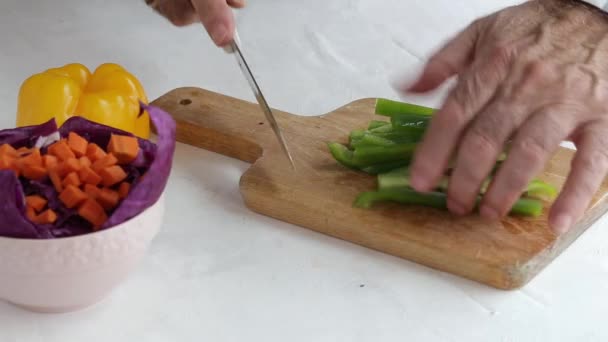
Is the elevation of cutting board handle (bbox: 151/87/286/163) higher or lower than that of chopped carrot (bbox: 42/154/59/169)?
lower

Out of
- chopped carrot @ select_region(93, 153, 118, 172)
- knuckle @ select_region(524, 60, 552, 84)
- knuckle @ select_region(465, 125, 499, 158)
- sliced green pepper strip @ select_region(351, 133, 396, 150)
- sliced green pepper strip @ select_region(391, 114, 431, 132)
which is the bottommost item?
sliced green pepper strip @ select_region(351, 133, 396, 150)

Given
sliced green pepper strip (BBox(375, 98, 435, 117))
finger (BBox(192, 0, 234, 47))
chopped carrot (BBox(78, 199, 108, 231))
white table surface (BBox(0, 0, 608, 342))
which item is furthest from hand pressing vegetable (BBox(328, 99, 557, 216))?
chopped carrot (BBox(78, 199, 108, 231))

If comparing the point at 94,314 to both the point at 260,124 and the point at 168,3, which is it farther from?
the point at 168,3

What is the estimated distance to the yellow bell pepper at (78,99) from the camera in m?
1.58

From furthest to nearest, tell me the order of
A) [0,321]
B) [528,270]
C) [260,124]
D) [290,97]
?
[290,97]
[260,124]
[528,270]
[0,321]

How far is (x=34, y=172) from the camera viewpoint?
1164mm

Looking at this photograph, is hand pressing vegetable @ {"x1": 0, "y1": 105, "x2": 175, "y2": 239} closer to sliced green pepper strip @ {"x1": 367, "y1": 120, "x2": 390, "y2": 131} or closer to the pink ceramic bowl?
the pink ceramic bowl

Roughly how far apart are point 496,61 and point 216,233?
0.60m

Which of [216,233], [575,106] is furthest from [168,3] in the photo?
[575,106]

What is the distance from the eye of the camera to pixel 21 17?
2379mm

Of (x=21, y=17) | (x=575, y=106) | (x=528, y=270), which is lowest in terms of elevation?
(x=21, y=17)

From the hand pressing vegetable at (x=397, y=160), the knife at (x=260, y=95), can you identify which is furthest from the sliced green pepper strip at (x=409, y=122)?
the knife at (x=260, y=95)

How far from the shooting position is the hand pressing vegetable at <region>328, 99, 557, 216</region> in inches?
59.2

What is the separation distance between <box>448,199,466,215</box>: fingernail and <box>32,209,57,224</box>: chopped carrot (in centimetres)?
68
